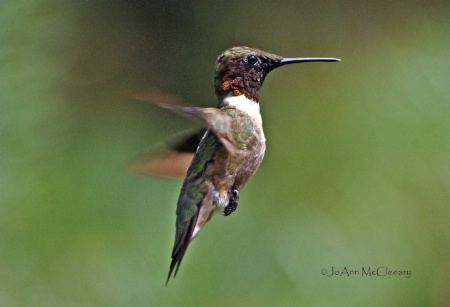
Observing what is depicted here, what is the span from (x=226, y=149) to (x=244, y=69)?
0.13 m

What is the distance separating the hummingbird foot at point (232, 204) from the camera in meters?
1.06

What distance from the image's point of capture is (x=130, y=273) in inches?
77.5

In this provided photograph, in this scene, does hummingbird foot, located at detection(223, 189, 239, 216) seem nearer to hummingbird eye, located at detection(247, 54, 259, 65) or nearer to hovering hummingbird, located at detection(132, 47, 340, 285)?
hovering hummingbird, located at detection(132, 47, 340, 285)

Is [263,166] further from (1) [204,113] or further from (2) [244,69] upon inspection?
(1) [204,113]

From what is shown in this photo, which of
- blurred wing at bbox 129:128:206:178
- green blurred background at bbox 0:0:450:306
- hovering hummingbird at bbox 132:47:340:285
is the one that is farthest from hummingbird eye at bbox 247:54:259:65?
green blurred background at bbox 0:0:450:306

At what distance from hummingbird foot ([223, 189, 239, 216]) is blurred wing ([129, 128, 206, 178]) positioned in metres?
0.12

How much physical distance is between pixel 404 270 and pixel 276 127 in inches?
25.6

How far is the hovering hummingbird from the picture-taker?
3.40 ft

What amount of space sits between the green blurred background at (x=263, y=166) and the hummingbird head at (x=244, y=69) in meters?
0.46

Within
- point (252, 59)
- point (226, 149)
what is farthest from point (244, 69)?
point (226, 149)

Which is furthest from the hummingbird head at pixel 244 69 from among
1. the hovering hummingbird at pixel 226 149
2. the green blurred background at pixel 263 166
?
the green blurred background at pixel 263 166

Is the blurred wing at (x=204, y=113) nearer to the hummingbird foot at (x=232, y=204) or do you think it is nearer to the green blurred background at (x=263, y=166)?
the hummingbird foot at (x=232, y=204)

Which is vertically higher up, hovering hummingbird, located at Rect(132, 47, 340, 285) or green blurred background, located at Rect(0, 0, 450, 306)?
hovering hummingbird, located at Rect(132, 47, 340, 285)

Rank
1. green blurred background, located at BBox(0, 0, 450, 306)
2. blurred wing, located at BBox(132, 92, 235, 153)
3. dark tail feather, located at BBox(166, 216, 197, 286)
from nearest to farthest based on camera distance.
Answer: blurred wing, located at BBox(132, 92, 235, 153), dark tail feather, located at BBox(166, 216, 197, 286), green blurred background, located at BBox(0, 0, 450, 306)
